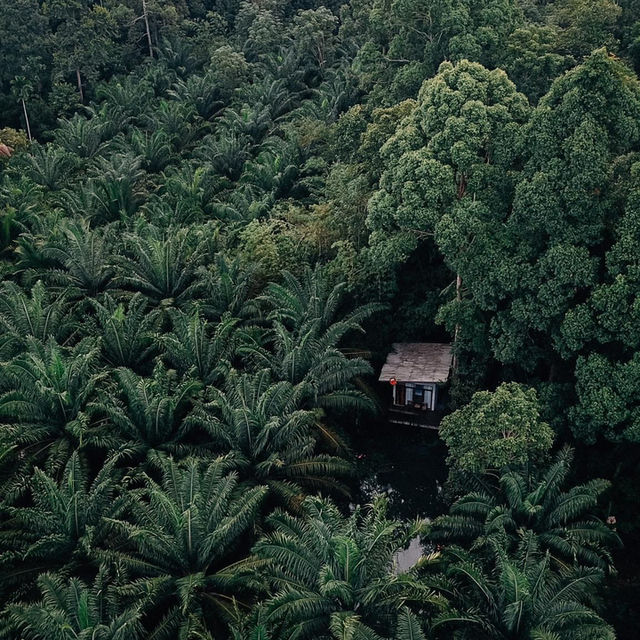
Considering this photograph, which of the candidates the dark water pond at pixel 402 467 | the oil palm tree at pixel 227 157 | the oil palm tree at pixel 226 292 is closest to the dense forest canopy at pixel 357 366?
the oil palm tree at pixel 226 292

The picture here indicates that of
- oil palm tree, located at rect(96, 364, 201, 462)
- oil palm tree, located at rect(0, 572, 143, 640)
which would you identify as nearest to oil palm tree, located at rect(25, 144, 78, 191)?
oil palm tree, located at rect(96, 364, 201, 462)

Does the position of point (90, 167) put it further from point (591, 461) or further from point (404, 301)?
point (591, 461)

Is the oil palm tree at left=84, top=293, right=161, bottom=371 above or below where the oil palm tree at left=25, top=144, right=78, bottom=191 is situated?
below

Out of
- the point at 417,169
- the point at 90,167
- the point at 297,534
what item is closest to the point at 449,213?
the point at 417,169

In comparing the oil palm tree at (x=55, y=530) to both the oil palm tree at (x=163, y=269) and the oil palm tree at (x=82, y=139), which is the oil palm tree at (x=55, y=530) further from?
the oil palm tree at (x=82, y=139)

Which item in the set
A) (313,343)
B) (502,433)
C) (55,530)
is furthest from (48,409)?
(502,433)

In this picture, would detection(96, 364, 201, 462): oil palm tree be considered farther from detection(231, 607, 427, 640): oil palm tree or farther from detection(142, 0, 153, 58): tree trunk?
detection(142, 0, 153, 58): tree trunk
